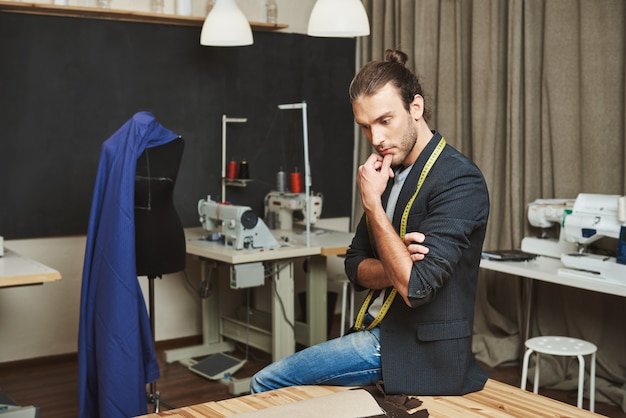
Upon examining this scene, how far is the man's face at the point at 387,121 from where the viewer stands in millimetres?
2090

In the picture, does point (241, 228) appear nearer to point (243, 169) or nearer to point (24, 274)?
point (243, 169)

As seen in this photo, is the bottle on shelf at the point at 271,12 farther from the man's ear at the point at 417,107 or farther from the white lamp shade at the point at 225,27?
→ the man's ear at the point at 417,107

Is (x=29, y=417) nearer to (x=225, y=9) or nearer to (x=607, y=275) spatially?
(x=225, y=9)

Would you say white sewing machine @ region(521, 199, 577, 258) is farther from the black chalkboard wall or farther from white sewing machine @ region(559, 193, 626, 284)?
the black chalkboard wall

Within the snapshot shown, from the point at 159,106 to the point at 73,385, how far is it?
5.72ft

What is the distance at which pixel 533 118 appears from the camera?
14.5ft

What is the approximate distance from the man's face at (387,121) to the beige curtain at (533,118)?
222 centimetres

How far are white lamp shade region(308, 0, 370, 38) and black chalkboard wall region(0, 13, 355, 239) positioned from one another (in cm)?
139

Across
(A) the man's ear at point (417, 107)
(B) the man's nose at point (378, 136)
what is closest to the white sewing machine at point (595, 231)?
(A) the man's ear at point (417, 107)

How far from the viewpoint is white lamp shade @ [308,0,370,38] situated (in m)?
3.94

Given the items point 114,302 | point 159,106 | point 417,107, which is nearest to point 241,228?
point 114,302

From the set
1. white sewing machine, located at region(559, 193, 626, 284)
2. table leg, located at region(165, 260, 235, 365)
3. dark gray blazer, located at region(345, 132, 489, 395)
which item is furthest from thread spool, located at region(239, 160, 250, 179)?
dark gray blazer, located at region(345, 132, 489, 395)

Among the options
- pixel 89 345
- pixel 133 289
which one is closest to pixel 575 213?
pixel 133 289

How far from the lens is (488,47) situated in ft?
15.3
